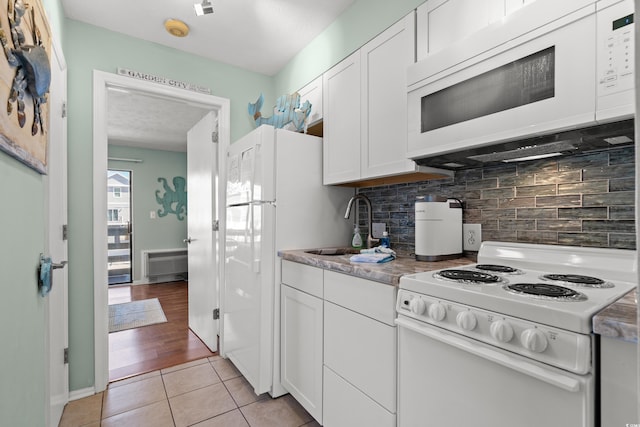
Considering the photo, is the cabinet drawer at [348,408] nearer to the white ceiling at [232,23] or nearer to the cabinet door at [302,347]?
the cabinet door at [302,347]

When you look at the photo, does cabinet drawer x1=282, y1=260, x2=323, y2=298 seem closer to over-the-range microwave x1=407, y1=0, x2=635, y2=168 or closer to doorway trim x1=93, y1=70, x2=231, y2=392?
over-the-range microwave x1=407, y1=0, x2=635, y2=168

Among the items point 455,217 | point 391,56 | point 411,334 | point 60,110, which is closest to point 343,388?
point 411,334

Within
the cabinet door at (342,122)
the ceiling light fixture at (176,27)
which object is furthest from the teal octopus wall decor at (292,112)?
the ceiling light fixture at (176,27)

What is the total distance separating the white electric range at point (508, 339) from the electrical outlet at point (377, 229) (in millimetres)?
857

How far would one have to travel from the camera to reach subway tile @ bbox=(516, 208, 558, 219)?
4.34 ft

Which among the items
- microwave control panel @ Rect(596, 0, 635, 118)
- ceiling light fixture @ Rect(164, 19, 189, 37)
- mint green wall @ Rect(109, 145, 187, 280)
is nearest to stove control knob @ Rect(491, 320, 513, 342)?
microwave control panel @ Rect(596, 0, 635, 118)

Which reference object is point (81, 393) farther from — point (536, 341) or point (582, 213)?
point (582, 213)

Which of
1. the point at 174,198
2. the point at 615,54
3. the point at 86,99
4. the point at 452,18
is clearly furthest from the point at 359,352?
the point at 174,198

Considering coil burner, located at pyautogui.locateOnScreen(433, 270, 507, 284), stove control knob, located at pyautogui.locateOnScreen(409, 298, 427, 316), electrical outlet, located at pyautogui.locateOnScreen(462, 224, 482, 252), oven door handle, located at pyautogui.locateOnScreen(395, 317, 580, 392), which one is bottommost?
oven door handle, located at pyautogui.locateOnScreen(395, 317, 580, 392)

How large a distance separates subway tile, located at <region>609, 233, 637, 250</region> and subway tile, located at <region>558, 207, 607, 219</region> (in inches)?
3.1

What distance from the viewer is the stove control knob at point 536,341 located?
0.75 m

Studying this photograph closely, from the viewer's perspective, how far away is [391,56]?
66.2 inches

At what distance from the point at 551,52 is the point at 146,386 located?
285cm

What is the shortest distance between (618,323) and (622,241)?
0.71 metres
